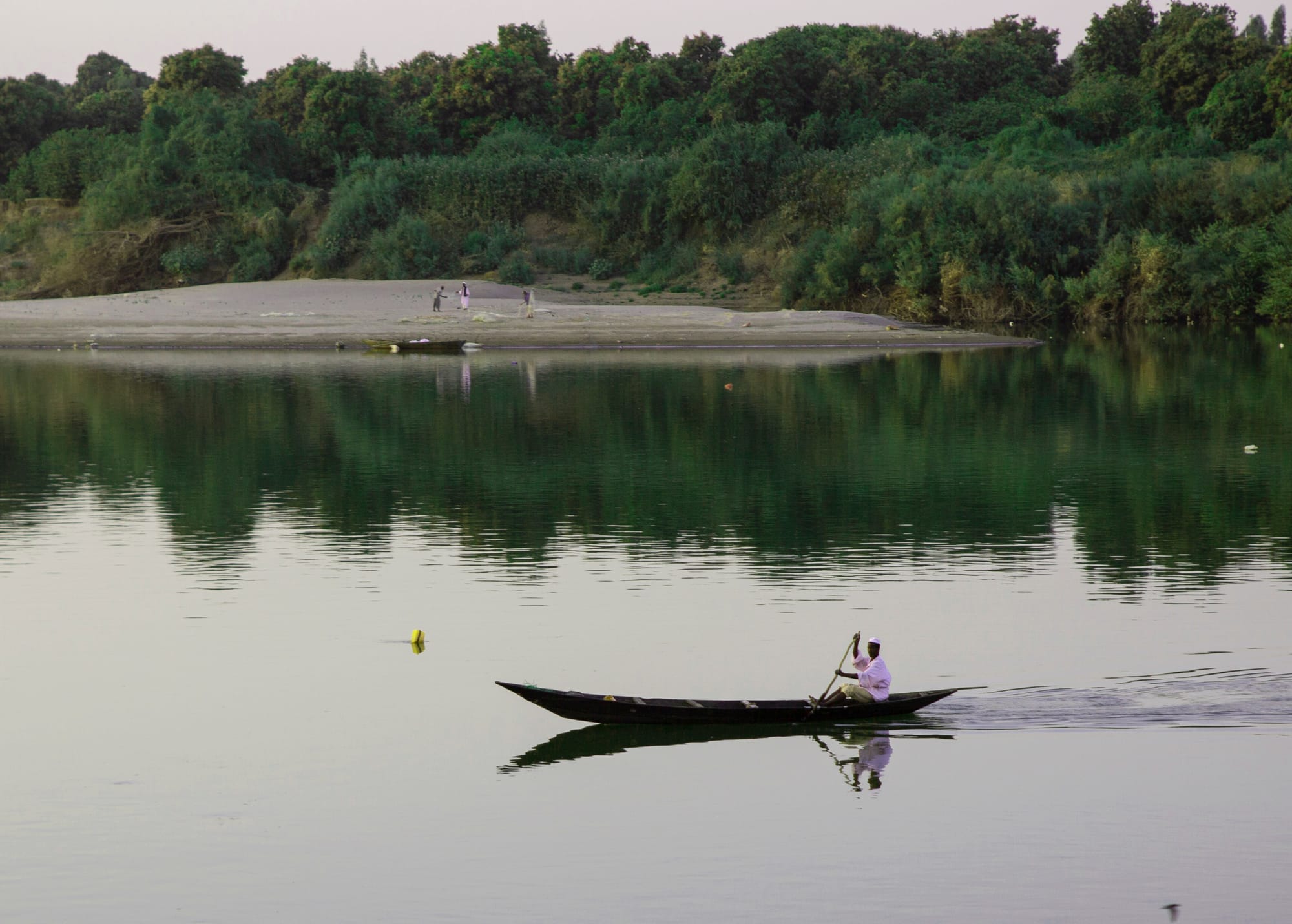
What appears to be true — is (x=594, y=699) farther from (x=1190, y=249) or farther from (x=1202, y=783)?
(x=1190, y=249)

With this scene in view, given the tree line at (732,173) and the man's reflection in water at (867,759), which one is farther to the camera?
the tree line at (732,173)

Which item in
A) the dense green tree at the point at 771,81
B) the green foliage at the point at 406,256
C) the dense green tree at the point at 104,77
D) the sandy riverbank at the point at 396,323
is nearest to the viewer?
the sandy riverbank at the point at 396,323

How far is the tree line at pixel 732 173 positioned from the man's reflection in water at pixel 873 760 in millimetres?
61367

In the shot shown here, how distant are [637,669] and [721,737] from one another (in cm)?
251

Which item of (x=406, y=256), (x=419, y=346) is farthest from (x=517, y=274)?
(x=419, y=346)

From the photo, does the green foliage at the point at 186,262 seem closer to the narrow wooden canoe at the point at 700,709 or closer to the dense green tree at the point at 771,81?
the dense green tree at the point at 771,81

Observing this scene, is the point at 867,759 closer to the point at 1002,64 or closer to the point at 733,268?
the point at 733,268

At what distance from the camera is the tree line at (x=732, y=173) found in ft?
252

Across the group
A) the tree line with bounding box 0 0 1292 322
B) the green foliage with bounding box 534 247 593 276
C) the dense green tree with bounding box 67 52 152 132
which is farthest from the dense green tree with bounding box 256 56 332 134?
the green foliage with bounding box 534 247 593 276

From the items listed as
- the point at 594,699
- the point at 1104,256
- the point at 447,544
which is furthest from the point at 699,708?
the point at 1104,256

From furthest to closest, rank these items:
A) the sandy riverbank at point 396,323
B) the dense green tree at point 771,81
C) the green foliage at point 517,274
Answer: the dense green tree at point 771,81 < the green foliage at point 517,274 < the sandy riverbank at point 396,323

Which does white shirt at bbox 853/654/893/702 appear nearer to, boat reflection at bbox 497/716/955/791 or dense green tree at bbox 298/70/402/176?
boat reflection at bbox 497/716/955/791

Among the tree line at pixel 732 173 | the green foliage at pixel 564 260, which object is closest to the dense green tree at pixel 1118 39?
the tree line at pixel 732 173

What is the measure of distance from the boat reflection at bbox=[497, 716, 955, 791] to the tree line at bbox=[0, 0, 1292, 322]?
61.1 m
